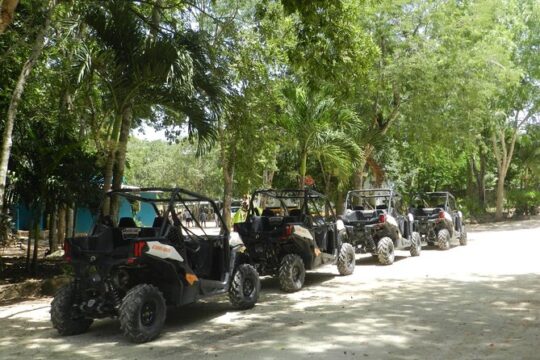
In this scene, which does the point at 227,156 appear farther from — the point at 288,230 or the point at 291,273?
the point at 291,273

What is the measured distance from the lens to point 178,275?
269 inches

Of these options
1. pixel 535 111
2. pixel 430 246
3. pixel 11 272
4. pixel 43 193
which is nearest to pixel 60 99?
pixel 43 193

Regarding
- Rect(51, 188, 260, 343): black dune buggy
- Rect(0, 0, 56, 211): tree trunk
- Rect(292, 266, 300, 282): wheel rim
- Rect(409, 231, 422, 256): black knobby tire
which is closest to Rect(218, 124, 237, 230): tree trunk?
Rect(292, 266, 300, 282): wheel rim

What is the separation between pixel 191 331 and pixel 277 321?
1.13 metres

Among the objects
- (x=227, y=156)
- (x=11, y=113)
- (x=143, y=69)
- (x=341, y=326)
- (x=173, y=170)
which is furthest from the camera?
(x=173, y=170)

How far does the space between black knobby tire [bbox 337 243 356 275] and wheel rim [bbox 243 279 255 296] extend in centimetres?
354

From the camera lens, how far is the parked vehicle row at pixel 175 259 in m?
6.40

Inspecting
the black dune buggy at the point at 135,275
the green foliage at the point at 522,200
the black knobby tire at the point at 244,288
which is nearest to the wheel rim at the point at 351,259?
the black knobby tire at the point at 244,288

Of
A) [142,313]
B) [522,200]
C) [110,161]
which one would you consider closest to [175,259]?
[142,313]

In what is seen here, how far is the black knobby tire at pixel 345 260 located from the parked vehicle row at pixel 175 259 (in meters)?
0.02

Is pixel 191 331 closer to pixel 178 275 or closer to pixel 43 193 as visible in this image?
pixel 178 275

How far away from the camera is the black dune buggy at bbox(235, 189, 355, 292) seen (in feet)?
31.5

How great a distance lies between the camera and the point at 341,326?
6832mm

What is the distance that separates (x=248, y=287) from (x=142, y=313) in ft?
7.18
